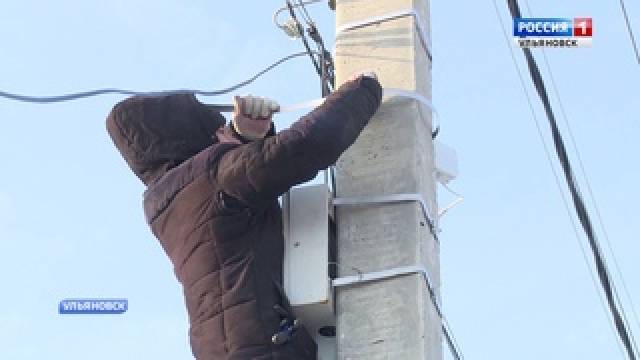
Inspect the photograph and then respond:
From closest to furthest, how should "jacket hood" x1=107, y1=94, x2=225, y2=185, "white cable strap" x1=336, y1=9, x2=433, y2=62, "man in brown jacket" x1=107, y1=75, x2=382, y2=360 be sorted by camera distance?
"man in brown jacket" x1=107, y1=75, x2=382, y2=360 → "jacket hood" x1=107, y1=94, x2=225, y2=185 → "white cable strap" x1=336, y1=9, x2=433, y2=62

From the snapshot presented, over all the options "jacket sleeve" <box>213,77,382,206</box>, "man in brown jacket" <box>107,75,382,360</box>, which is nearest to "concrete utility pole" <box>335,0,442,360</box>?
"man in brown jacket" <box>107,75,382,360</box>

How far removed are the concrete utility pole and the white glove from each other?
1.31ft

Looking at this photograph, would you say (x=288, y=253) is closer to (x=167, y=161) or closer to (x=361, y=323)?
(x=361, y=323)

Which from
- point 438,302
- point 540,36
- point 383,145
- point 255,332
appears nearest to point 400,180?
point 383,145

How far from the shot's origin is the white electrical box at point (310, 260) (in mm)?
4391

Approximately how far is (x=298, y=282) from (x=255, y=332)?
34 centimetres

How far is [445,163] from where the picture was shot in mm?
5164

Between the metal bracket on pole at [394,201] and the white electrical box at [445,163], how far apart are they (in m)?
0.44

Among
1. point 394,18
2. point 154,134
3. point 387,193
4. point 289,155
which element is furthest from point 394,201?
point 154,134

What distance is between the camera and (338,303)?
4.44 metres

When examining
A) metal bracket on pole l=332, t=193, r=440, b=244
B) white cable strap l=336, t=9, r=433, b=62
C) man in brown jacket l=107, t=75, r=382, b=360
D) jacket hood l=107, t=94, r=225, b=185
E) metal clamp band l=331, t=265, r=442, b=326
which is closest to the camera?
man in brown jacket l=107, t=75, r=382, b=360

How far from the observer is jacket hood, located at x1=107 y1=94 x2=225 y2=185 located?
4.84 metres

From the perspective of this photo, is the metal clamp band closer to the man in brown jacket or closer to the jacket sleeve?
the man in brown jacket

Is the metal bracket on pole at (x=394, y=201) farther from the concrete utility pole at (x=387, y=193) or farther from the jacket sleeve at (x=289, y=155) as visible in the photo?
the jacket sleeve at (x=289, y=155)
